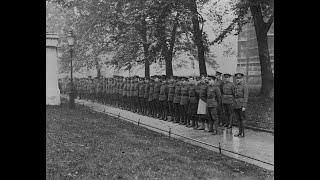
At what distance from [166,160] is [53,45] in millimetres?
14528

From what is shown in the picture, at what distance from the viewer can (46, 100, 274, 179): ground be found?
761 cm

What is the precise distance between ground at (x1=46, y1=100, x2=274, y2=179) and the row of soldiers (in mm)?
1944

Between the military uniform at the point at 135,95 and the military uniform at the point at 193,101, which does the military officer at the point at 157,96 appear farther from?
the military uniform at the point at 193,101

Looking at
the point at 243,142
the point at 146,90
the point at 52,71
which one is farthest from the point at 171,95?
the point at 52,71

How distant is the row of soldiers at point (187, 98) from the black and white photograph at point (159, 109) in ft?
0.11

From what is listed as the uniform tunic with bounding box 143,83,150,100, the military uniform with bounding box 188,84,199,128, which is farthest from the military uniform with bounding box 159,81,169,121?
the military uniform with bounding box 188,84,199,128

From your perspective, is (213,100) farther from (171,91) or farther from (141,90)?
(141,90)

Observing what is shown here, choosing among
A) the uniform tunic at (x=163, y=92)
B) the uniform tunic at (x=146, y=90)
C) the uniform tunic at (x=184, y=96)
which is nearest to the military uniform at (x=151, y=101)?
the uniform tunic at (x=146, y=90)

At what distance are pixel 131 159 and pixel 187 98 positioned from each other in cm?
642

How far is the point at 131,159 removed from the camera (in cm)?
884

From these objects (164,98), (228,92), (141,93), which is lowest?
(164,98)
